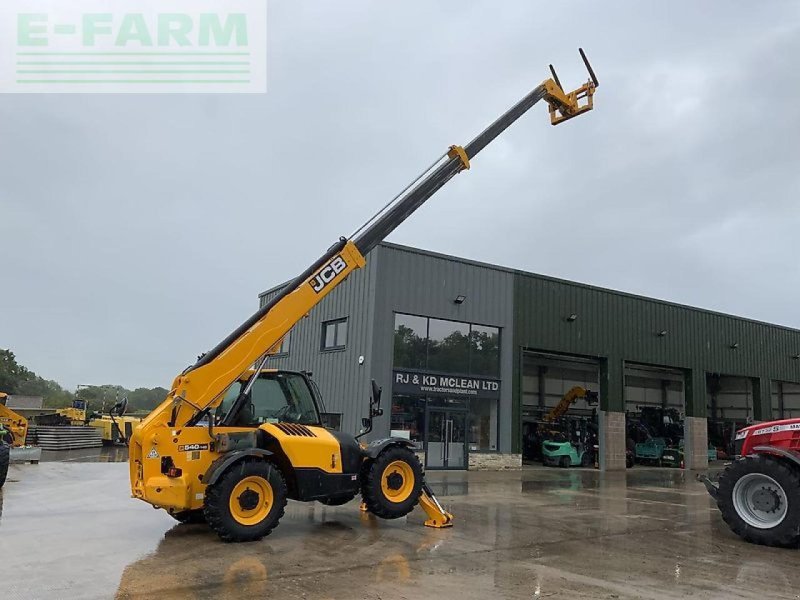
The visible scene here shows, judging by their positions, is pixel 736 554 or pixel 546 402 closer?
pixel 736 554

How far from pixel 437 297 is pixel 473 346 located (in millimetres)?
2112

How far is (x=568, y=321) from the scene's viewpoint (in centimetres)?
2239

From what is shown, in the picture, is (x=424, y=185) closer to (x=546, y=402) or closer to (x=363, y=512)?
(x=363, y=512)

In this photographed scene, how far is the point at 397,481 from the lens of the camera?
9.07 meters

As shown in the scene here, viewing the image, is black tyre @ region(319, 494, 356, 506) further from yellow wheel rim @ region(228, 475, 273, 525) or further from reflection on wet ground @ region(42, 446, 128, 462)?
reflection on wet ground @ region(42, 446, 128, 462)

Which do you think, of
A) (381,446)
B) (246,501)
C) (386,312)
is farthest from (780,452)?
(386,312)

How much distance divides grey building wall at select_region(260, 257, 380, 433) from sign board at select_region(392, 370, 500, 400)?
3.52 feet

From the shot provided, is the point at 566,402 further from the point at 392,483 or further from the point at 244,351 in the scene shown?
the point at 244,351

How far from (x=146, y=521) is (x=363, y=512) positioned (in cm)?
325

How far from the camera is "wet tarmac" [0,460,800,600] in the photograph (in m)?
5.84

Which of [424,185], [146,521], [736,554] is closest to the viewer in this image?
[736,554]

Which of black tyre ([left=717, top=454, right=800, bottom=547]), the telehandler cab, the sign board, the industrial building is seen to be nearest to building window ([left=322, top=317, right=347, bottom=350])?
the industrial building

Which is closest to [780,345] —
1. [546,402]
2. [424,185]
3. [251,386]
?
[546,402]

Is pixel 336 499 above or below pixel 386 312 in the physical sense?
below
